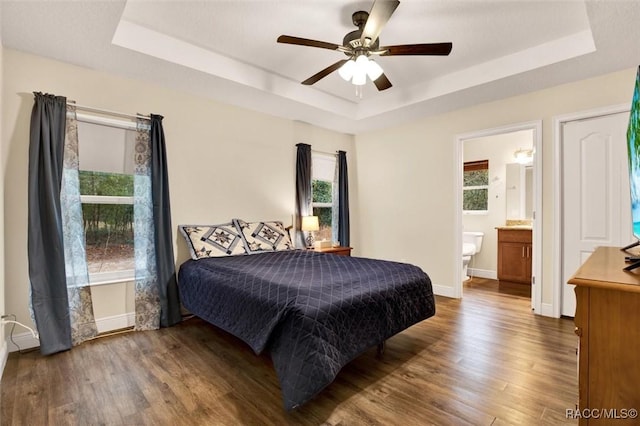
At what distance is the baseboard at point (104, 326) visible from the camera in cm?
253

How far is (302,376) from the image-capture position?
1654mm

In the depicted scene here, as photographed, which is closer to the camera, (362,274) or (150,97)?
(362,274)

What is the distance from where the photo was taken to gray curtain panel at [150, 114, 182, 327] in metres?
3.10

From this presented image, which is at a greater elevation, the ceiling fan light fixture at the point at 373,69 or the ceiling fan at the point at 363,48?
the ceiling fan at the point at 363,48

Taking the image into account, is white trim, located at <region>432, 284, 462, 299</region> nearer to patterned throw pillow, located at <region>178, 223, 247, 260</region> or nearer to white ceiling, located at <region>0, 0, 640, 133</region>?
white ceiling, located at <region>0, 0, 640, 133</region>

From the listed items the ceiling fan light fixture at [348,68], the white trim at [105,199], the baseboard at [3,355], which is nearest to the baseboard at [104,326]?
the baseboard at [3,355]

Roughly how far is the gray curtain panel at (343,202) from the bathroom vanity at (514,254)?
2.39 m

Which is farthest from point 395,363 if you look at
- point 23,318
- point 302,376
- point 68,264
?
point 23,318

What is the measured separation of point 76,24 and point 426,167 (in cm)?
402

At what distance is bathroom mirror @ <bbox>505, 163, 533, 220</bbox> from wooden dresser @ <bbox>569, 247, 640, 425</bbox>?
4.51 metres

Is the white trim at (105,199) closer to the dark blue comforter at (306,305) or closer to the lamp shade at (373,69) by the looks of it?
the dark blue comforter at (306,305)

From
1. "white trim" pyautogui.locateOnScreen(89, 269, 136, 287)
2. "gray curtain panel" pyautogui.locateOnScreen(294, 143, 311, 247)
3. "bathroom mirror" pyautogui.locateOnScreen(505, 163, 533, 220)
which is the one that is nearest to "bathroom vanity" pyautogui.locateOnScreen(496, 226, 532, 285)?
"bathroom mirror" pyautogui.locateOnScreen(505, 163, 533, 220)

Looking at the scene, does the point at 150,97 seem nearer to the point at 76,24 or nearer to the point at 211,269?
the point at 76,24

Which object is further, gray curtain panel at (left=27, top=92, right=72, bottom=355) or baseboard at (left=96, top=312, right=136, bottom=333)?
baseboard at (left=96, top=312, right=136, bottom=333)
